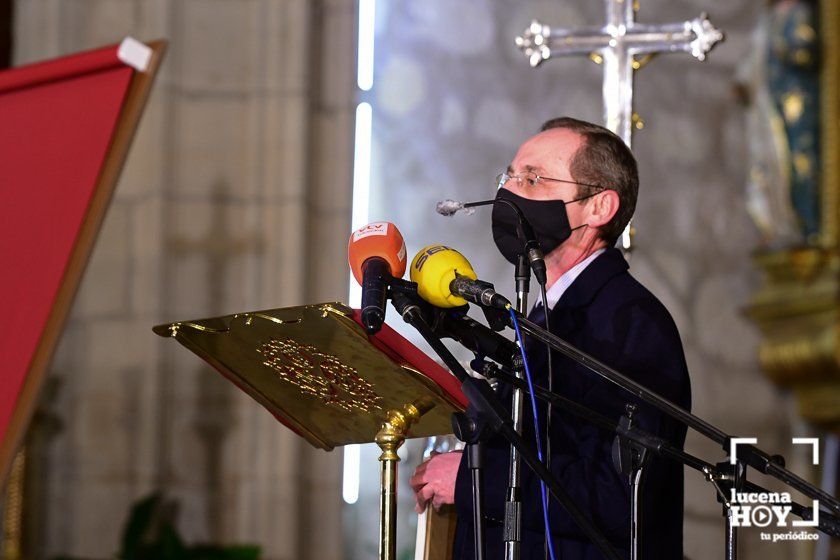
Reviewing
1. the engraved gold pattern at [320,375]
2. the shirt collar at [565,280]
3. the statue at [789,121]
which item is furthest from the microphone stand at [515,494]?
the statue at [789,121]

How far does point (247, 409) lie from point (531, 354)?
2000mm

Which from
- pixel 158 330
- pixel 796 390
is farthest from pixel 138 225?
pixel 796 390

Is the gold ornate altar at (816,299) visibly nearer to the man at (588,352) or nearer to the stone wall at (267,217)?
the stone wall at (267,217)

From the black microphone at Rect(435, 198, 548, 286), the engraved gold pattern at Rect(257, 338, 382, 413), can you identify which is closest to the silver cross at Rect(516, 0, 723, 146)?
the black microphone at Rect(435, 198, 548, 286)

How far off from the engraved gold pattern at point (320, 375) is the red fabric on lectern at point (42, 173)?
23.9 inches

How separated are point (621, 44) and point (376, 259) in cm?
201

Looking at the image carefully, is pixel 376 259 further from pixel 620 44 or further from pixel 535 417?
pixel 620 44

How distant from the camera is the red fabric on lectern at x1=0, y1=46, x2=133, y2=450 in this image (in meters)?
1.87

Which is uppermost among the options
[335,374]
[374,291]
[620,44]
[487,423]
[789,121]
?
[789,121]

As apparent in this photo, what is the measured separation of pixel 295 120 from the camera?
4672 mm

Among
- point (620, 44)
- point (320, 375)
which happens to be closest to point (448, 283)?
point (320, 375)

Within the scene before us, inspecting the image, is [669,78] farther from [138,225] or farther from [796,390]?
[138,225]

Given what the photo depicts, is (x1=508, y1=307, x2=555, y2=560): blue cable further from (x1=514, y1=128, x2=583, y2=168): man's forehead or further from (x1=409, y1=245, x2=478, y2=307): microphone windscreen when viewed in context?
(x1=514, y1=128, x2=583, y2=168): man's forehead

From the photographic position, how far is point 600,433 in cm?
258
